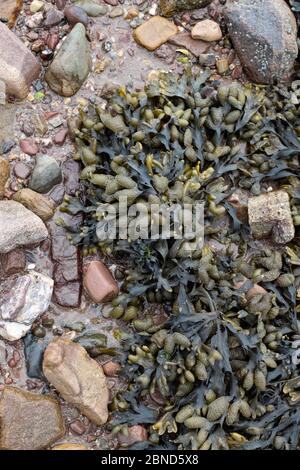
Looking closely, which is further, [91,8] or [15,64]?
[91,8]

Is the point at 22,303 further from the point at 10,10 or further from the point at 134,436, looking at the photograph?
the point at 10,10

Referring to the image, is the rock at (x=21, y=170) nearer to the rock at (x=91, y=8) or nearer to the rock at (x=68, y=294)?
the rock at (x=68, y=294)

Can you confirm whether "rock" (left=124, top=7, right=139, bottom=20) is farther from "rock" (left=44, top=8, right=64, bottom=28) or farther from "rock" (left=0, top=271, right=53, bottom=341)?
A: "rock" (left=0, top=271, right=53, bottom=341)

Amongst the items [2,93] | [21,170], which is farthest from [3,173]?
[2,93]

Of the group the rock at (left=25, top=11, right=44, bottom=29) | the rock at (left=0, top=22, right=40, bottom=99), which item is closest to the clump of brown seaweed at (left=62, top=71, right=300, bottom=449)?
the rock at (left=0, top=22, right=40, bottom=99)

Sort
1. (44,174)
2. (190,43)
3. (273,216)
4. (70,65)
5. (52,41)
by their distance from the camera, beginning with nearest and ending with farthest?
(273,216) < (44,174) < (70,65) < (52,41) < (190,43)

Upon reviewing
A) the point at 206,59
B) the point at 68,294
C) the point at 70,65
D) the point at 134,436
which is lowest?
the point at 134,436
